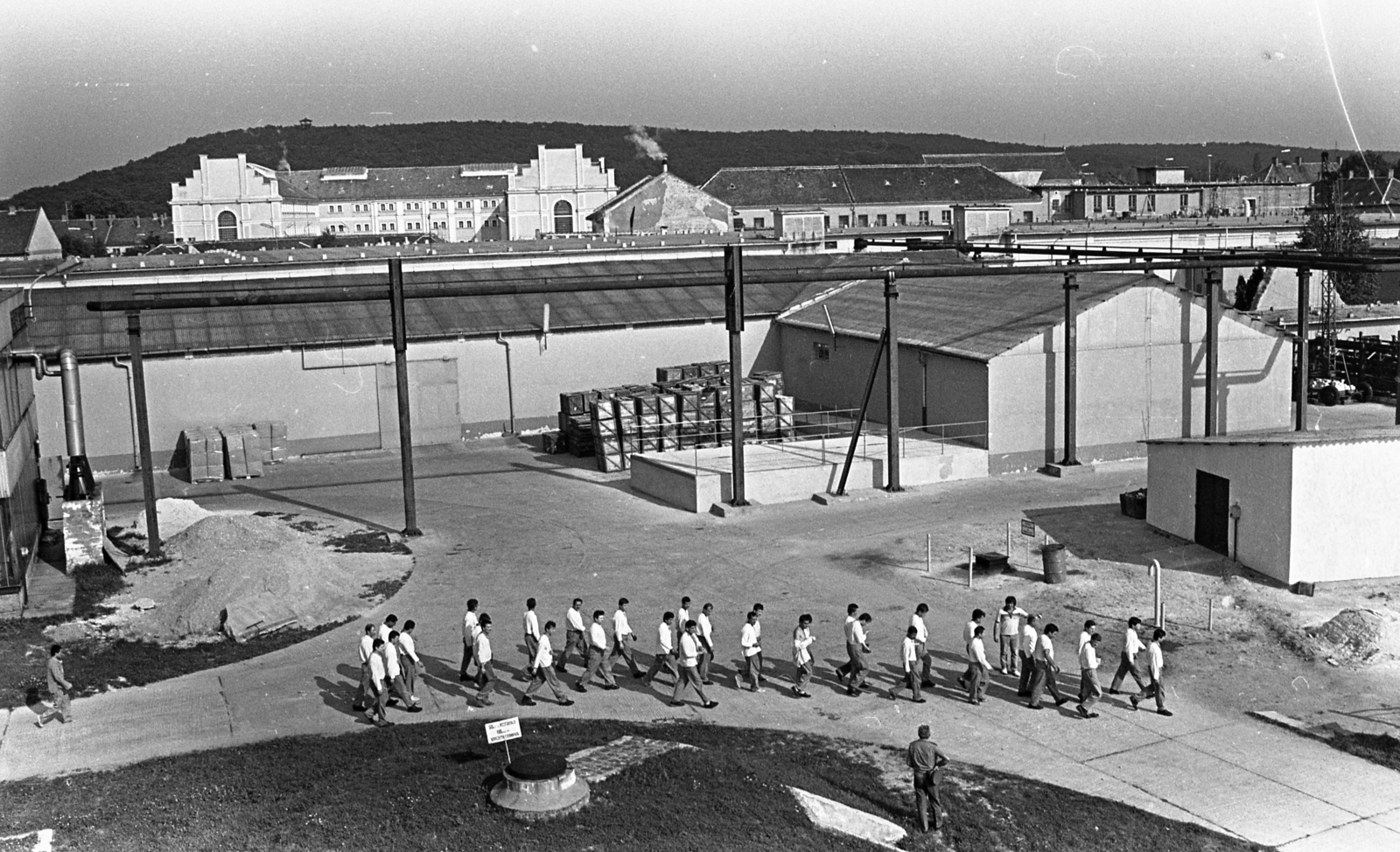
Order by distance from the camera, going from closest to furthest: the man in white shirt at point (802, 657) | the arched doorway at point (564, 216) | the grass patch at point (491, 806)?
1. the grass patch at point (491, 806)
2. the man in white shirt at point (802, 657)
3. the arched doorway at point (564, 216)

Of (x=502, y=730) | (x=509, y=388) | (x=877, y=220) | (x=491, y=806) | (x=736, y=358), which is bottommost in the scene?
(x=491, y=806)

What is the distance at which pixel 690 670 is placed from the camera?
18.5 m

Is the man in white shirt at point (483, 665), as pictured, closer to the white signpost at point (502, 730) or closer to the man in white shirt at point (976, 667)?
the white signpost at point (502, 730)

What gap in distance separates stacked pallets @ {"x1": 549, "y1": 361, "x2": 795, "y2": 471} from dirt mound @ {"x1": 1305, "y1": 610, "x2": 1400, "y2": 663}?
18080mm

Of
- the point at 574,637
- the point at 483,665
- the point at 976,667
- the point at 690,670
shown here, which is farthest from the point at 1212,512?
the point at 483,665

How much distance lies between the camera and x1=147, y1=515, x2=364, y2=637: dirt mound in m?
22.5

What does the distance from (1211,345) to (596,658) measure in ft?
73.4

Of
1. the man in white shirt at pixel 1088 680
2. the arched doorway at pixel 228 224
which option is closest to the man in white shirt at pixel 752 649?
the man in white shirt at pixel 1088 680

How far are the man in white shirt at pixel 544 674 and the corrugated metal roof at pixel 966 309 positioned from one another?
1842cm

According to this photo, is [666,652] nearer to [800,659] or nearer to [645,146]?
[800,659]

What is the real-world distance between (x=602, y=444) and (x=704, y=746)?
19829 millimetres

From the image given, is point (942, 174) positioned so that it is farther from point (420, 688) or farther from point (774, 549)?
point (420, 688)

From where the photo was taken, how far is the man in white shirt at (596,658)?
19.1 metres

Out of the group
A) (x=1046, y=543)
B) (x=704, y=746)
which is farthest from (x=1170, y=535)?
(x=704, y=746)
